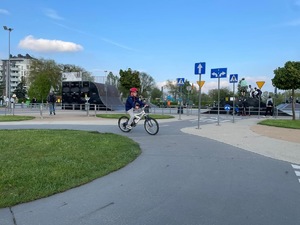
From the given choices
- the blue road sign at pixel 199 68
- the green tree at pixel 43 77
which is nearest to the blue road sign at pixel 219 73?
the blue road sign at pixel 199 68

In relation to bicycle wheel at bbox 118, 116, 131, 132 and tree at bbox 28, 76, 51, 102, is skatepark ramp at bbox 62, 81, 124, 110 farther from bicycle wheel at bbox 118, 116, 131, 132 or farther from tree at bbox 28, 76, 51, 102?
bicycle wheel at bbox 118, 116, 131, 132

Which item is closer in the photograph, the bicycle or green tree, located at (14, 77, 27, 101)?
the bicycle

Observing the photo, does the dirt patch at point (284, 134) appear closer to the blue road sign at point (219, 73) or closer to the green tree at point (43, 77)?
the blue road sign at point (219, 73)

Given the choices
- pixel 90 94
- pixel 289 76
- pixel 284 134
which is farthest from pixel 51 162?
pixel 90 94

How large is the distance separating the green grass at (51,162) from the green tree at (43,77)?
187ft

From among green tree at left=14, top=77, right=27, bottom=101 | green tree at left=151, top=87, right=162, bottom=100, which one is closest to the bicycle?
green tree at left=151, top=87, right=162, bottom=100

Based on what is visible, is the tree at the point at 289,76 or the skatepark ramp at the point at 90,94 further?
the skatepark ramp at the point at 90,94

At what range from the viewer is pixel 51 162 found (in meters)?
6.82

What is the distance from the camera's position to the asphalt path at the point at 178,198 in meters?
4.07

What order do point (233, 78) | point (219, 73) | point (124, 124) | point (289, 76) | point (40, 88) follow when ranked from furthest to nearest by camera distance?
point (40, 88), point (289, 76), point (233, 78), point (219, 73), point (124, 124)

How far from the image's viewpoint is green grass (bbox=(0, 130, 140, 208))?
510 cm

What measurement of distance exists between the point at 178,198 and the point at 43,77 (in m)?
64.9

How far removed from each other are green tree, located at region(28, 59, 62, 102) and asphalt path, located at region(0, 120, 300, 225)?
6110 cm

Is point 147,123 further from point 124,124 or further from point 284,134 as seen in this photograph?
point 284,134
